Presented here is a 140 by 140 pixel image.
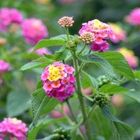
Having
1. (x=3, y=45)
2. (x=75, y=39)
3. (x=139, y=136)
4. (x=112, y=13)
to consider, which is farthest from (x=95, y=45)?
(x=112, y=13)

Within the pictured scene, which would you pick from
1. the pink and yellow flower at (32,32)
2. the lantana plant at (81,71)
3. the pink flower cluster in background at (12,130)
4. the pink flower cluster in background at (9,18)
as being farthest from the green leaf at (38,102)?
the pink flower cluster in background at (9,18)

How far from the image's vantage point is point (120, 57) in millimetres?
1873

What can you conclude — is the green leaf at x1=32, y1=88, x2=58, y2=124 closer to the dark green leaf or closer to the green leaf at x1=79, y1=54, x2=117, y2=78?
the dark green leaf

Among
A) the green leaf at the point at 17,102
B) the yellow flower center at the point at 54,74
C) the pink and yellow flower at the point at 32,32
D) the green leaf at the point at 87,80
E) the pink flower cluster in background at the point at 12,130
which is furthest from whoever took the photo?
the pink and yellow flower at the point at 32,32

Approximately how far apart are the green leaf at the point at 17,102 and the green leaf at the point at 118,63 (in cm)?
69

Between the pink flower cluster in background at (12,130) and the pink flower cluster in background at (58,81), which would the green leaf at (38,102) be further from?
the pink flower cluster in background at (12,130)

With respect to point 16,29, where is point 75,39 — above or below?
below

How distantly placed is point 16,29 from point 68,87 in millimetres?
1412

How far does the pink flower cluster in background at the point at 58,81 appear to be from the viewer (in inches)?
70.8

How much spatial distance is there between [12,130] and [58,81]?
365 millimetres

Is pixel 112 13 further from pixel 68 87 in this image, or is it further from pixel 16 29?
pixel 68 87

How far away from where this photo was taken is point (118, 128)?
1926 mm

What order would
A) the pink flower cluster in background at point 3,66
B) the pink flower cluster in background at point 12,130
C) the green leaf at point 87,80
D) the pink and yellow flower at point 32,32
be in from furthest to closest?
the pink and yellow flower at point 32,32 < the pink flower cluster in background at point 3,66 < the pink flower cluster in background at point 12,130 < the green leaf at point 87,80

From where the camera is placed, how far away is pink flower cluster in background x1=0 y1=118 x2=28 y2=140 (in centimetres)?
208
